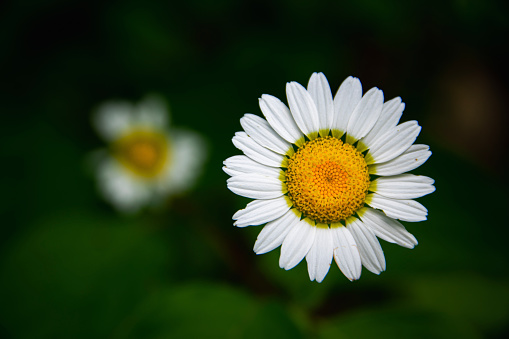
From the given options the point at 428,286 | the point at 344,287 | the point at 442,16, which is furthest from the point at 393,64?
the point at 344,287

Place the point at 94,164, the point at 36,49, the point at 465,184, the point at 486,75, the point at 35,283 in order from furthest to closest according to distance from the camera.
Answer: the point at 486,75 → the point at 36,49 → the point at 94,164 → the point at 35,283 → the point at 465,184

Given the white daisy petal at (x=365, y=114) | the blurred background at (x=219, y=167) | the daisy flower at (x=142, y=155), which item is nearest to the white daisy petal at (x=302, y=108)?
the white daisy petal at (x=365, y=114)

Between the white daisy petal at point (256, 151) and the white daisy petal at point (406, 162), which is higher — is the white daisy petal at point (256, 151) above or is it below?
above

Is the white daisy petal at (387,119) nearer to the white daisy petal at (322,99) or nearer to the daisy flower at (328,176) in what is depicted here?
the daisy flower at (328,176)

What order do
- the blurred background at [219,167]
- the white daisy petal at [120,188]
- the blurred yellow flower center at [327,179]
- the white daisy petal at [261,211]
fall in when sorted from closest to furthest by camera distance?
1. the white daisy petal at [261,211]
2. the blurred yellow flower center at [327,179]
3. the blurred background at [219,167]
4. the white daisy petal at [120,188]

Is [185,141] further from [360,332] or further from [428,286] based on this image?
[428,286]

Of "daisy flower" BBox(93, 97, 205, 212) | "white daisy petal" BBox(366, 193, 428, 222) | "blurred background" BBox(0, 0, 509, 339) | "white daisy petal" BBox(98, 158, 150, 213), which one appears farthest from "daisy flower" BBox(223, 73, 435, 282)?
"white daisy petal" BBox(98, 158, 150, 213)
